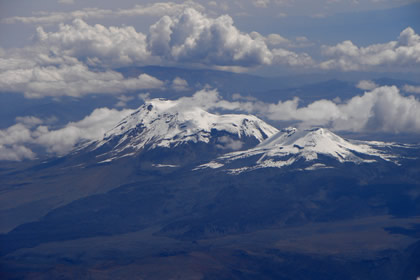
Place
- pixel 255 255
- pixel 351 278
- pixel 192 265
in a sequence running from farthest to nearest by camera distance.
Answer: pixel 255 255
pixel 192 265
pixel 351 278

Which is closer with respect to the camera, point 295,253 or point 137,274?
point 137,274

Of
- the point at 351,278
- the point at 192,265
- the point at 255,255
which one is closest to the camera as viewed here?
the point at 351,278

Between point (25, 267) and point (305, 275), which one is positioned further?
point (25, 267)

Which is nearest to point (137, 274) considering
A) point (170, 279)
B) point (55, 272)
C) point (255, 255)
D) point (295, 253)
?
point (170, 279)

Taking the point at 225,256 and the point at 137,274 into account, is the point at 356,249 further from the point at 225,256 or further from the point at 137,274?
the point at 137,274

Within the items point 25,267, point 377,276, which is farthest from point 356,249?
point 25,267

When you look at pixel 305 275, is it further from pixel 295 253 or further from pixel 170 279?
pixel 170 279

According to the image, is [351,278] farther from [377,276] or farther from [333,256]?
[333,256]
